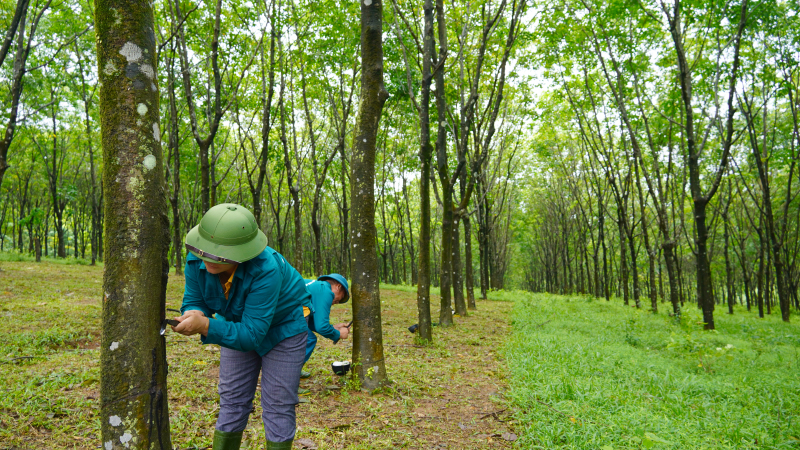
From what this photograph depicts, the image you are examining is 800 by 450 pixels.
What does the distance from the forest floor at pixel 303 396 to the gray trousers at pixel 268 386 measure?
0.83 metres

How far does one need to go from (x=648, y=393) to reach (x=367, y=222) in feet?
13.5

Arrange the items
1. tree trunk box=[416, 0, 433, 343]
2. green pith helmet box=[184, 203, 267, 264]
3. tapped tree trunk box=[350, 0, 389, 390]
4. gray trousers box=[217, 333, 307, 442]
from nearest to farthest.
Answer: green pith helmet box=[184, 203, 267, 264], gray trousers box=[217, 333, 307, 442], tapped tree trunk box=[350, 0, 389, 390], tree trunk box=[416, 0, 433, 343]

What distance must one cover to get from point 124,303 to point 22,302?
9543 mm

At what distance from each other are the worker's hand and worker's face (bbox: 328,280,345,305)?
2116mm

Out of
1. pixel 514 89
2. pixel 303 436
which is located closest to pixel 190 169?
pixel 514 89

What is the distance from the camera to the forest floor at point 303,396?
3.48 metres

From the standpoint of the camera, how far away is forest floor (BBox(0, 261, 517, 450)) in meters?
3.48

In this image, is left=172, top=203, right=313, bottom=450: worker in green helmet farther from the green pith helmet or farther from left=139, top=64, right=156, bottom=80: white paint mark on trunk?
left=139, top=64, right=156, bottom=80: white paint mark on trunk

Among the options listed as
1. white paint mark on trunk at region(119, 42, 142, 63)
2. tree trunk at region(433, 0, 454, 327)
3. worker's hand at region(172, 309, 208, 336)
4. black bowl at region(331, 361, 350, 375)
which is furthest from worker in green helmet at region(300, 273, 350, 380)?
tree trunk at region(433, 0, 454, 327)

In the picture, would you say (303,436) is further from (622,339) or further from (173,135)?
(173,135)

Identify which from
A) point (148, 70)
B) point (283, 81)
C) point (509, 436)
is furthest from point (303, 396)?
point (283, 81)

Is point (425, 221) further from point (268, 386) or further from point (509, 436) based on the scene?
point (268, 386)

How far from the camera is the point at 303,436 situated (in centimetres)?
355

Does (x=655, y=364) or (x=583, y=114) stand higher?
(x=583, y=114)
